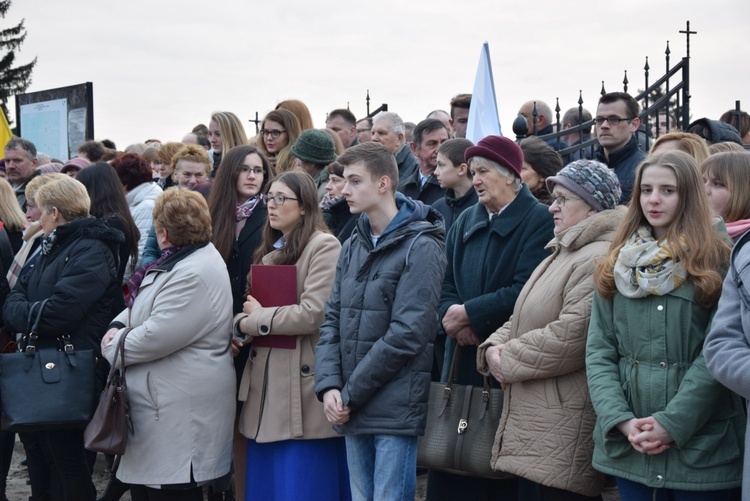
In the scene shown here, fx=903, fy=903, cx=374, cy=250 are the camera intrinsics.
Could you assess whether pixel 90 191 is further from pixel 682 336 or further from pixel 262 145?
pixel 682 336

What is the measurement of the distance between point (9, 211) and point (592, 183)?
492cm

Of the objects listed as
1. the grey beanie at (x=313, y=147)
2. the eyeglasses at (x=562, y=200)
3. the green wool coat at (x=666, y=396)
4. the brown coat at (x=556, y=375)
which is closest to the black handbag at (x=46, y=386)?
the grey beanie at (x=313, y=147)

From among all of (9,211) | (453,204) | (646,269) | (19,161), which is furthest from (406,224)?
(19,161)

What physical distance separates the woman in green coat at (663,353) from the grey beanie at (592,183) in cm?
41

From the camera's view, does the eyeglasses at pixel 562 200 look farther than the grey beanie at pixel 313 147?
No

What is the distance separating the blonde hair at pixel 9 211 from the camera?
280 inches

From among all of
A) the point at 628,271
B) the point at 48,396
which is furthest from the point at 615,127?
the point at 48,396

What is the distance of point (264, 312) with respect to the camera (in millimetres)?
4961

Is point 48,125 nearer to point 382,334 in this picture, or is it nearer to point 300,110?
point 300,110

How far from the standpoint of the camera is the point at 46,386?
17.6 feet

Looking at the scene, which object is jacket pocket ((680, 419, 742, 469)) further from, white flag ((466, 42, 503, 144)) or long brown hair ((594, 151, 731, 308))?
white flag ((466, 42, 503, 144))

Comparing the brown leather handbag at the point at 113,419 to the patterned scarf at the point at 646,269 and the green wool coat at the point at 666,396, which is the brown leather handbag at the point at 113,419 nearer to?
the green wool coat at the point at 666,396

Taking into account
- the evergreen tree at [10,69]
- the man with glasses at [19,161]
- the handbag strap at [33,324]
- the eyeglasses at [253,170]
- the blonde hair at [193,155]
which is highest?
the evergreen tree at [10,69]

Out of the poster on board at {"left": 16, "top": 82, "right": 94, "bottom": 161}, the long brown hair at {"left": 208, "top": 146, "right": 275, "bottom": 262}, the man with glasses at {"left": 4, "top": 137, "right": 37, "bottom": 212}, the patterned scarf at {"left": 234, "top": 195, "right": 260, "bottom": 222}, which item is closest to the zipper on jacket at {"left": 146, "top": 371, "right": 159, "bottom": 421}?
the long brown hair at {"left": 208, "top": 146, "right": 275, "bottom": 262}
